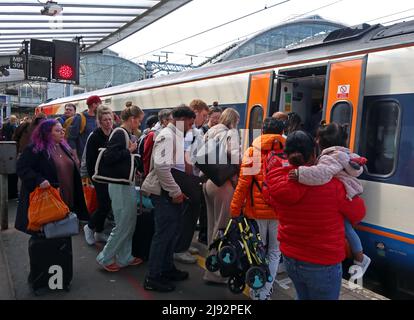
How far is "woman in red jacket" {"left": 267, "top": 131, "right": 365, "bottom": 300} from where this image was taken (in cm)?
233

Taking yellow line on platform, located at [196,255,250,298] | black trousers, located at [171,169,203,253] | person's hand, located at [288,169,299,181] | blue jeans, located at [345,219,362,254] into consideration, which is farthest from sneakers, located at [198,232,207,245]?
person's hand, located at [288,169,299,181]

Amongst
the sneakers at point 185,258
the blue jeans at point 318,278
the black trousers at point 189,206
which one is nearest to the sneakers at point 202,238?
the sneakers at point 185,258

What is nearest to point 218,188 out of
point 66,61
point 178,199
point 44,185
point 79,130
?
point 178,199

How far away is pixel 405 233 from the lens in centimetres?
397

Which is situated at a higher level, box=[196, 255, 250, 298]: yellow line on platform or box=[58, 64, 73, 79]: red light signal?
box=[58, 64, 73, 79]: red light signal

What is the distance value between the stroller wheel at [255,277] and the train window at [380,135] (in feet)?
6.31

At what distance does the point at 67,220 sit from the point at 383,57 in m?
3.74

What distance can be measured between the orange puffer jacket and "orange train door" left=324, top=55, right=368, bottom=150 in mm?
1362

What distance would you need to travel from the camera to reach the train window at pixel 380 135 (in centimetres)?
429

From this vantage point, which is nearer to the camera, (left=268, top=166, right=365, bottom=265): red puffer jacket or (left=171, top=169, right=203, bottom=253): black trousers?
(left=268, top=166, right=365, bottom=265): red puffer jacket

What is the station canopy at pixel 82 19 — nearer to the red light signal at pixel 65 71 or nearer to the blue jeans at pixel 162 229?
the red light signal at pixel 65 71

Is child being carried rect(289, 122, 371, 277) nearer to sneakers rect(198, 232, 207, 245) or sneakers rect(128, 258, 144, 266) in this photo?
sneakers rect(128, 258, 144, 266)

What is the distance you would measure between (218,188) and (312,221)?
1.71 m

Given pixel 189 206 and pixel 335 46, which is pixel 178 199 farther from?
pixel 335 46
